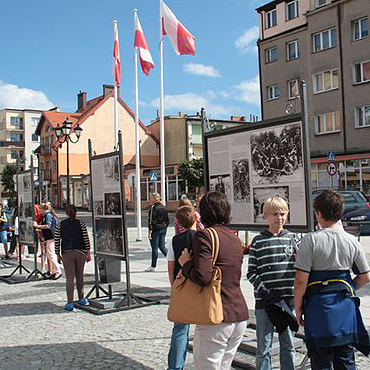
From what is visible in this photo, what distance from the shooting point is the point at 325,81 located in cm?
3538

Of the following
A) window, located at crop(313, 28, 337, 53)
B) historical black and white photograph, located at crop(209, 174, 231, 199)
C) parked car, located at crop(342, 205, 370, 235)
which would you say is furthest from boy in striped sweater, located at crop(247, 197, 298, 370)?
window, located at crop(313, 28, 337, 53)

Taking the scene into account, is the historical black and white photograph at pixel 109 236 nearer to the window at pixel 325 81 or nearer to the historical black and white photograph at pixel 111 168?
the historical black and white photograph at pixel 111 168

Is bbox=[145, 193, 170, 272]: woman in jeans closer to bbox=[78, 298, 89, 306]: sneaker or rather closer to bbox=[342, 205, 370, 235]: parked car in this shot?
bbox=[78, 298, 89, 306]: sneaker

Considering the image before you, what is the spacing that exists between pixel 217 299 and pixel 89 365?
242 cm

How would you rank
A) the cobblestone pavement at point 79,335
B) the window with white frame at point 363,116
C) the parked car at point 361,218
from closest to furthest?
the cobblestone pavement at point 79,335 < the parked car at point 361,218 < the window with white frame at point 363,116

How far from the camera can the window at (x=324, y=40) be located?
114 ft

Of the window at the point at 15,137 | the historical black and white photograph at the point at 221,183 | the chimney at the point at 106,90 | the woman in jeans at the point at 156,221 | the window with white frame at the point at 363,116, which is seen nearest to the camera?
the historical black and white photograph at the point at 221,183

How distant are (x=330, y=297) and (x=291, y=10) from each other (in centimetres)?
3799

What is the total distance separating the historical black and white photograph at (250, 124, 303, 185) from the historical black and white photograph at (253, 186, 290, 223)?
9cm

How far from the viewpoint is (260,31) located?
40625mm

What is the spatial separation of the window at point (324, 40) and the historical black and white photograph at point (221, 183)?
30.6 m

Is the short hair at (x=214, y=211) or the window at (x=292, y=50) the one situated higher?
the window at (x=292, y=50)

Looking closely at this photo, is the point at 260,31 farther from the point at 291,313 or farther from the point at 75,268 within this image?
the point at 291,313

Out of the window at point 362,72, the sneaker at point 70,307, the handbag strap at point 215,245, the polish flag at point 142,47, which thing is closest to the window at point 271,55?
the window at point 362,72
